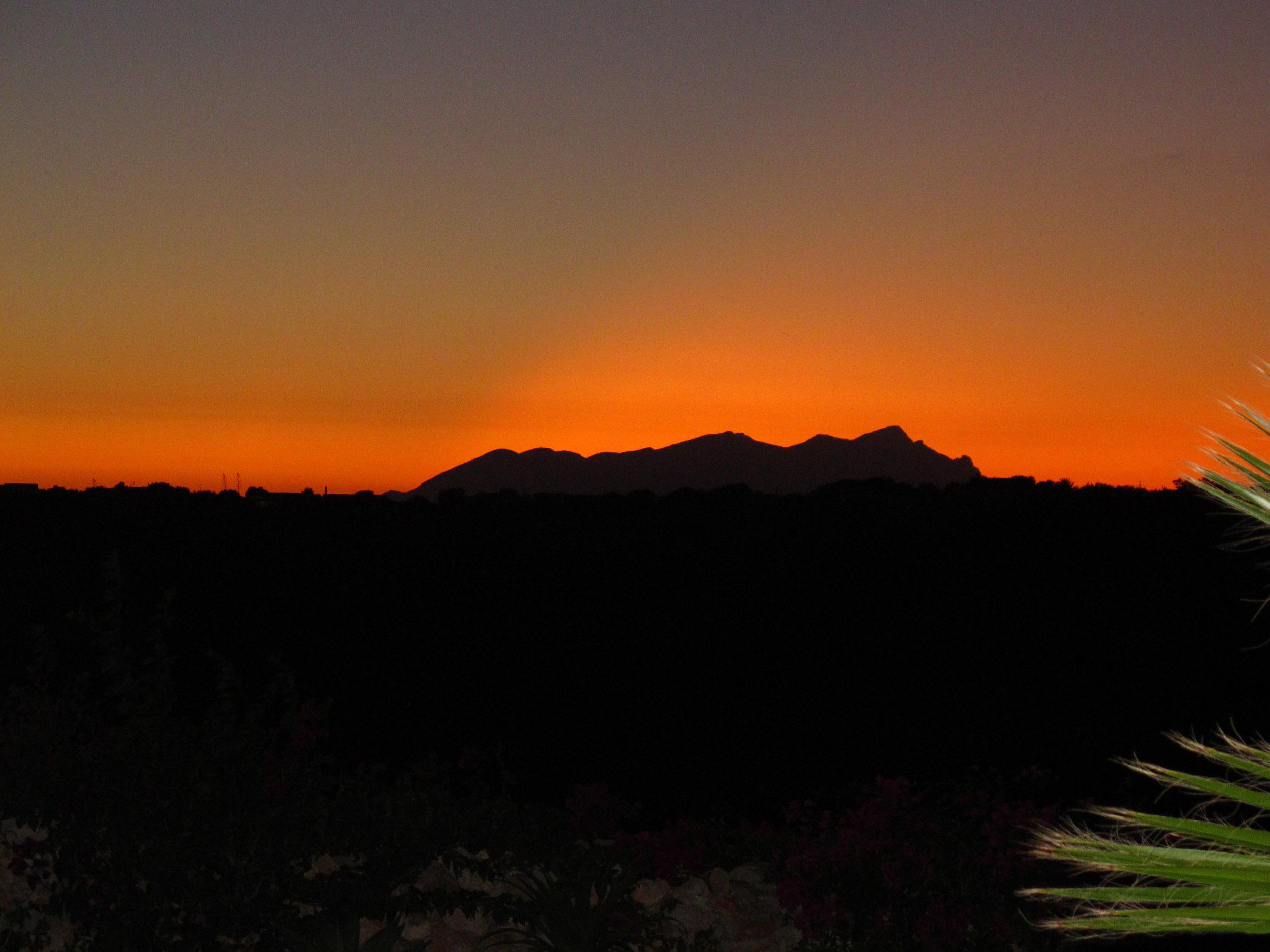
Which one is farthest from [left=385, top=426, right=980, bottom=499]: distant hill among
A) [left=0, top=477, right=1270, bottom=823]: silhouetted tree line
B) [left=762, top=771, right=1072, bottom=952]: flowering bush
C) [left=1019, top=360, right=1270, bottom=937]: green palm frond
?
[left=1019, top=360, right=1270, bottom=937]: green palm frond

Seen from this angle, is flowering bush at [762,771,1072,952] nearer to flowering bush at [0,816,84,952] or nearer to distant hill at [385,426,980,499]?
flowering bush at [0,816,84,952]

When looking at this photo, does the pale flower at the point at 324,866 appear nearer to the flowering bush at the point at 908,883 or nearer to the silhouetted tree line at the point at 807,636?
the silhouetted tree line at the point at 807,636

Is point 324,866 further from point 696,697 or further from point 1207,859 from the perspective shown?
point 1207,859

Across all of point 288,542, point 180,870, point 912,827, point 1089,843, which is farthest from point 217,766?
point 1089,843

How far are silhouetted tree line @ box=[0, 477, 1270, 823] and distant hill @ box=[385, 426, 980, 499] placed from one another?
5.14 meters

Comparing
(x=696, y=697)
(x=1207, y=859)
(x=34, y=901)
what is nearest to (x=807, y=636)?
(x=696, y=697)

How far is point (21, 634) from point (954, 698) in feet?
22.9

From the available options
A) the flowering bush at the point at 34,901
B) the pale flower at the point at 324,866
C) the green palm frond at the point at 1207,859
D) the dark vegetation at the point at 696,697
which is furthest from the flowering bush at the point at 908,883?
the green palm frond at the point at 1207,859

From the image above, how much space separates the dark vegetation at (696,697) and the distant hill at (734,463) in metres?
5.14

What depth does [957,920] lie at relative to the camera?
5441 mm

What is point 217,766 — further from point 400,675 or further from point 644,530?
point 644,530

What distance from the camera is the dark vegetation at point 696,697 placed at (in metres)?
5.88

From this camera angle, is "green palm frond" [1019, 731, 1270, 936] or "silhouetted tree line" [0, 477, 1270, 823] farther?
"silhouetted tree line" [0, 477, 1270, 823]

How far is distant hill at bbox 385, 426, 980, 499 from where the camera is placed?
13172 mm
